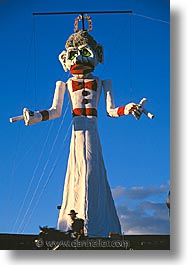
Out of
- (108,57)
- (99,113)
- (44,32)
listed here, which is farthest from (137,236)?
(44,32)

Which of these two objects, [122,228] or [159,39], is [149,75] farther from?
[122,228]

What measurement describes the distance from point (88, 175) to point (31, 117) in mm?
243

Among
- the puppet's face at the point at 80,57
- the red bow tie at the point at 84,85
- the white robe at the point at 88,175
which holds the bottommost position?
the white robe at the point at 88,175

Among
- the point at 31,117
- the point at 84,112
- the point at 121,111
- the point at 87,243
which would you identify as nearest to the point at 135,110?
the point at 121,111

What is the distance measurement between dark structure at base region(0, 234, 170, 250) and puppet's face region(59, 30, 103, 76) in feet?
1.69

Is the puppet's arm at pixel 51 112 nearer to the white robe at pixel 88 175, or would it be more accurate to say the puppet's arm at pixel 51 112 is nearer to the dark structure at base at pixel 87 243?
the white robe at pixel 88 175

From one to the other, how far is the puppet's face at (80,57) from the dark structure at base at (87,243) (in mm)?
516

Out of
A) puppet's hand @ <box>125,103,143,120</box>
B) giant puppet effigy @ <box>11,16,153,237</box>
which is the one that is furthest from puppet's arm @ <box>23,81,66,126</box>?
puppet's hand @ <box>125,103,143,120</box>

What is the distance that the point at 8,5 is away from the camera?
7.06ft

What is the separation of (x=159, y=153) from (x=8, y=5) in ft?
2.15

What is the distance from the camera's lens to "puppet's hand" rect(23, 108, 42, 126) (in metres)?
2.05

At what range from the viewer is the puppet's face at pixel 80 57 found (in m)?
2.11

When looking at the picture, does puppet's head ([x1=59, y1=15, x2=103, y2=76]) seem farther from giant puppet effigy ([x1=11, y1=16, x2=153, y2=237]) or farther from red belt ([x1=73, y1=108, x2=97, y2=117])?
red belt ([x1=73, y1=108, x2=97, y2=117])

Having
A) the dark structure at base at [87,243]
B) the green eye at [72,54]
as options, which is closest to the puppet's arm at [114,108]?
the green eye at [72,54]
